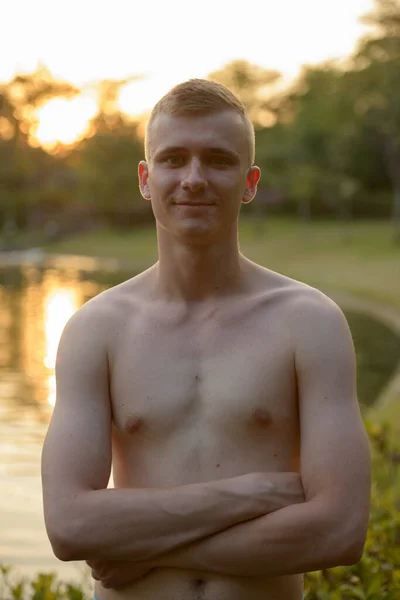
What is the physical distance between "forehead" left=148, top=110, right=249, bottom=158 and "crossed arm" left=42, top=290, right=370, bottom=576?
47 cm

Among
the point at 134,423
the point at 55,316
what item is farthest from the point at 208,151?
the point at 55,316

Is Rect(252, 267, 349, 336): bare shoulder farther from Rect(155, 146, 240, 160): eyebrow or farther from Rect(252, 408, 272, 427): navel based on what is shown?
Rect(155, 146, 240, 160): eyebrow

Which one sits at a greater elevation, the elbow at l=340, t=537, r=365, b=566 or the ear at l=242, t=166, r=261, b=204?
the ear at l=242, t=166, r=261, b=204

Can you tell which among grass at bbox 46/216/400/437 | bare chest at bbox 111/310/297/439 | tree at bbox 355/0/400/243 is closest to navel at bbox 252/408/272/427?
bare chest at bbox 111/310/297/439

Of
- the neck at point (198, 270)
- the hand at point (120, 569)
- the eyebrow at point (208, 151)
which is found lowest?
the hand at point (120, 569)

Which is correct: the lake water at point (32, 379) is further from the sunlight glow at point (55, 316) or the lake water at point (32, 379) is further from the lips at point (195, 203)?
the lips at point (195, 203)

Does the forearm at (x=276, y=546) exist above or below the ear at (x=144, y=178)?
below

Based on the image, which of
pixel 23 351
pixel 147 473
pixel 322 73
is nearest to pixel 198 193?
pixel 147 473

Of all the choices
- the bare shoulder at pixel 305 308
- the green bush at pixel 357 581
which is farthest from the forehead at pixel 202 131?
the green bush at pixel 357 581

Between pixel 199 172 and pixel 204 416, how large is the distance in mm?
598

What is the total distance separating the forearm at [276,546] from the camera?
229 centimetres

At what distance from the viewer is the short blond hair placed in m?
2.31

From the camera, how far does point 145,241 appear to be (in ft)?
189

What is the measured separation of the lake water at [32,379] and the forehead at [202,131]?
4.59 metres
